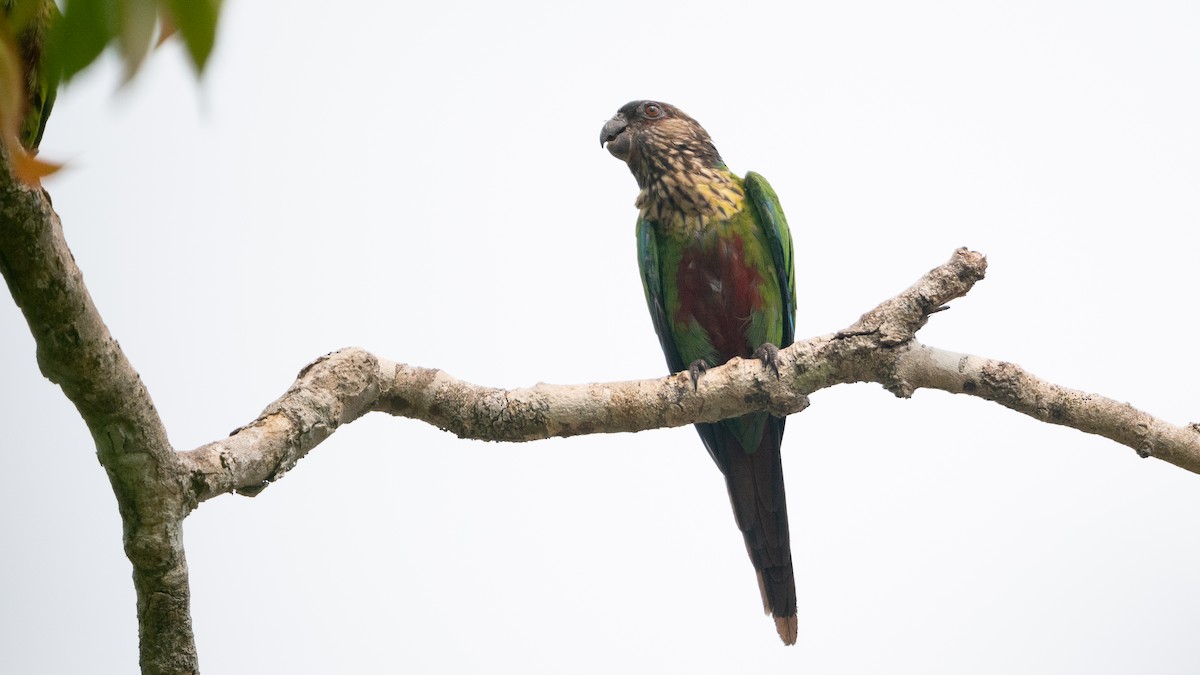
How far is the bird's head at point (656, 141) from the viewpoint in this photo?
5.74 metres

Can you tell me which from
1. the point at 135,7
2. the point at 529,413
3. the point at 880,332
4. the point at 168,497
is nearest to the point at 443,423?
the point at 529,413

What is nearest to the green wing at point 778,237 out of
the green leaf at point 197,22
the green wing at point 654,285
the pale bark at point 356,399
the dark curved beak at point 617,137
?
the green wing at point 654,285

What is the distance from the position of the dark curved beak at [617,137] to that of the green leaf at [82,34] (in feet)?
16.9

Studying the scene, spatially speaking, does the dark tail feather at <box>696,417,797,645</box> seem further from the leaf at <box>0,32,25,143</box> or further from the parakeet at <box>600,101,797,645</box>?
the leaf at <box>0,32,25,143</box>

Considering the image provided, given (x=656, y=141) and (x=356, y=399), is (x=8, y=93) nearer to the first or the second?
(x=356, y=399)

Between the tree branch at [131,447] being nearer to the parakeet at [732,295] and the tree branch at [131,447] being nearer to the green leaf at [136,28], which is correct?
the green leaf at [136,28]

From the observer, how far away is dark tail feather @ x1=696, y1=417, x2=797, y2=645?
5281 millimetres

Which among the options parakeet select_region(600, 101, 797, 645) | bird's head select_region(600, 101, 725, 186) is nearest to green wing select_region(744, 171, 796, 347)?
parakeet select_region(600, 101, 797, 645)

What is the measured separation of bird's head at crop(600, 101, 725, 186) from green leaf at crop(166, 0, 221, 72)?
4.84 meters

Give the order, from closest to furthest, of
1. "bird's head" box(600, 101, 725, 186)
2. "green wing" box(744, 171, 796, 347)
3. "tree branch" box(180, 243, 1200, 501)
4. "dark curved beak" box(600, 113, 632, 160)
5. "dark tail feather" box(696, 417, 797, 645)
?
"tree branch" box(180, 243, 1200, 501) < "dark tail feather" box(696, 417, 797, 645) < "green wing" box(744, 171, 796, 347) < "bird's head" box(600, 101, 725, 186) < "dark curved beak" box(600, 113, 632, 160)

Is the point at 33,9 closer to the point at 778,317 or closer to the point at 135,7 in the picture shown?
the point at 135,7

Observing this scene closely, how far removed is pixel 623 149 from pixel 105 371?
4128 millimetres

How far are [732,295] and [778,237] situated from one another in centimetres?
43

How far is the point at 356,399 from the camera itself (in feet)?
10.8
